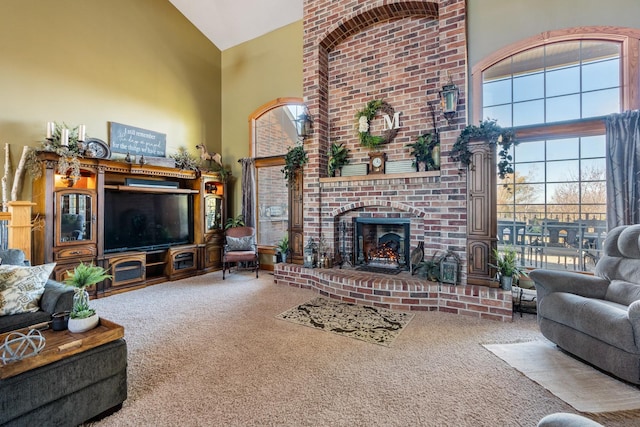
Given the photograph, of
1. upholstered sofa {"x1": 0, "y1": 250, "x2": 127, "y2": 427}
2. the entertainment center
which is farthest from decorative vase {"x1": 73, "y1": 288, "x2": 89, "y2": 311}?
the entertainment center

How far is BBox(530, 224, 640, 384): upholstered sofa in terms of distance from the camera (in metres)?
2.01

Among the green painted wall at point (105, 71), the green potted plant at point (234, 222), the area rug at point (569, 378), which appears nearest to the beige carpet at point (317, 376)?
the area rug at point (569, 378)

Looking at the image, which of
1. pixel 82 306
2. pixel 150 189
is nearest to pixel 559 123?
pixel 82 306

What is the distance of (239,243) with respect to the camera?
5.46m

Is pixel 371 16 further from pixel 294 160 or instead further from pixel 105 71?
pixel 105 71

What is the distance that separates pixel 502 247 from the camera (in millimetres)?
4047

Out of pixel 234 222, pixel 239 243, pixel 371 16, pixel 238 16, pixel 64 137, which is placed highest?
pixel 238 16

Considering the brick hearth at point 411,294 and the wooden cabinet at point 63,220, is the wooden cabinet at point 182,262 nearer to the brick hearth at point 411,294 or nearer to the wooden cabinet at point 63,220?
the wooden cabinet at point 63,220

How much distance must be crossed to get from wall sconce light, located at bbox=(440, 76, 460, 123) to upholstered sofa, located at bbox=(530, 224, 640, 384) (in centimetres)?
202

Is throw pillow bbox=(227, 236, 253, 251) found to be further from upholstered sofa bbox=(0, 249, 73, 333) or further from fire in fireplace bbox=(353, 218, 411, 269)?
upholstered sofa bbox=(0, 249, 73, 333)

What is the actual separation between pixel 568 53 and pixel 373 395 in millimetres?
4483

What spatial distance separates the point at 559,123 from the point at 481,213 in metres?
1.46

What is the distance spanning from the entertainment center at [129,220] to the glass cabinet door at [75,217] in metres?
0.01

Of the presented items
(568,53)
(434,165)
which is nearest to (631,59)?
(568,53)
